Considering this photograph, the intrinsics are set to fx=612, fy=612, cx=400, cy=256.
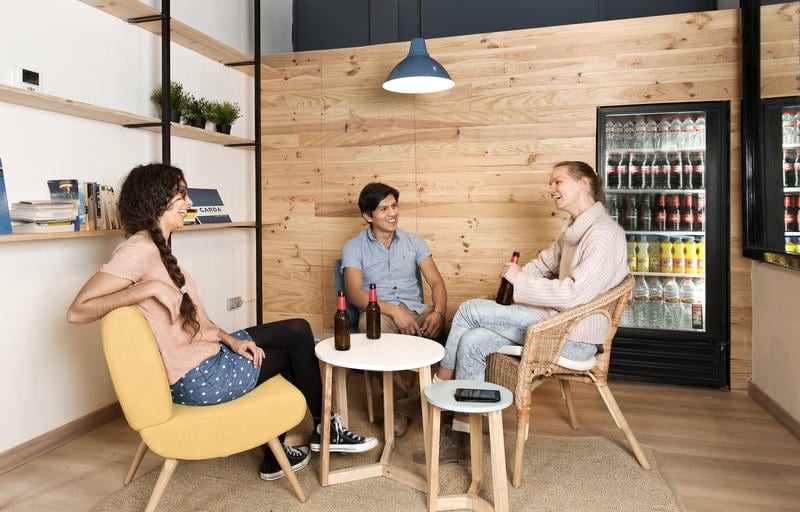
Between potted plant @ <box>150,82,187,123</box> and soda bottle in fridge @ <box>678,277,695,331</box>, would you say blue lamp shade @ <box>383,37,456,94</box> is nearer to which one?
potted plant @ <box>150,82,187,123</box>

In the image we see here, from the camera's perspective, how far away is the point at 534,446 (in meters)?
2.74

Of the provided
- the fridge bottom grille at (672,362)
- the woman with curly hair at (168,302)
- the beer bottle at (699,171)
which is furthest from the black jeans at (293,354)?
the beer bottle at (699,171)

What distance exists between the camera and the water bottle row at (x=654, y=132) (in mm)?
3658

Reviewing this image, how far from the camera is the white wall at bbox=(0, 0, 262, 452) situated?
2.57 meters

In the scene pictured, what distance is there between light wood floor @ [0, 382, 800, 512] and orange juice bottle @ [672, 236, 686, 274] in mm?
720

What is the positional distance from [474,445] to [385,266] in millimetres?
1283

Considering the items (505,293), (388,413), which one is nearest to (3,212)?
(388,413)

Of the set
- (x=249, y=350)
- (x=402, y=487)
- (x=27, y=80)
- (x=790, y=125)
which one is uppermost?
(x=27, y=80)

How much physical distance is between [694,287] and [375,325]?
2.21 metres

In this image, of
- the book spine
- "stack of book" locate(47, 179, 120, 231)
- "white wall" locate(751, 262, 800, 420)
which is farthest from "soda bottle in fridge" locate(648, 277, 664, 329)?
the book spine

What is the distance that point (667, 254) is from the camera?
12.2 ft

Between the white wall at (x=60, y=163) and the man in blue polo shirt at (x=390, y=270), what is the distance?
1127 mm

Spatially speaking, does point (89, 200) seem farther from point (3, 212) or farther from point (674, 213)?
point (674, 213)

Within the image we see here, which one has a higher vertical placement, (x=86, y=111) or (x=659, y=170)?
(x=86, y=111)
